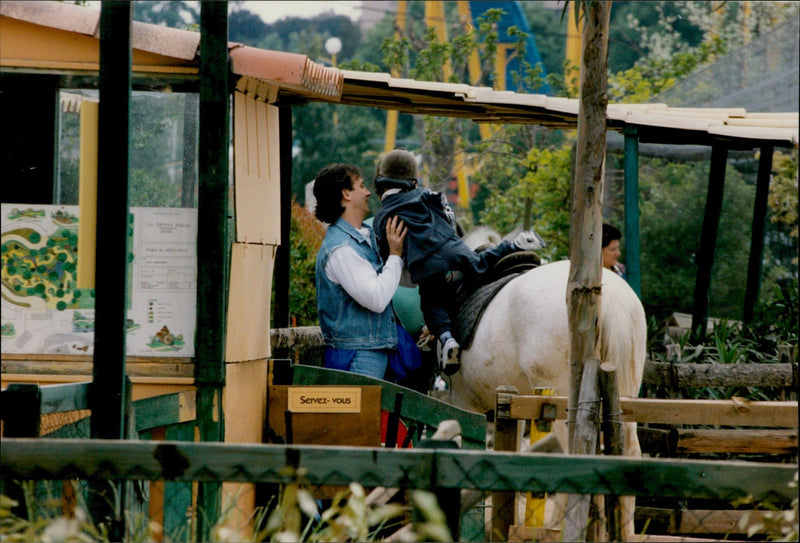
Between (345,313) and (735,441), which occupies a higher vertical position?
(345,313)

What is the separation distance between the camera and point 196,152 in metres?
4.32

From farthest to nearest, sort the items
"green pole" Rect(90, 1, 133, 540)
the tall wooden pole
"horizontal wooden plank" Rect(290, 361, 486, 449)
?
"horizontal wooden plank" Rect(290, 361, 486, 449) → the tall wooden pole → "green pole" Rect(90, 1, 133, 540)

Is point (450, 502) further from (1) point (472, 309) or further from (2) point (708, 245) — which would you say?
(2) point (708, 245)

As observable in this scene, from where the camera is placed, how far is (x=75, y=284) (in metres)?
4.00

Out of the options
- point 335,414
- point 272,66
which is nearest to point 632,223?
point 335,414

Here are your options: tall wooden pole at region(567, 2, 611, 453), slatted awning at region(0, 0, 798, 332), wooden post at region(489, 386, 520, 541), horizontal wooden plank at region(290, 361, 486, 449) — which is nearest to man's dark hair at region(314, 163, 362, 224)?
slatted awning at region(0, 0, 798, 332)

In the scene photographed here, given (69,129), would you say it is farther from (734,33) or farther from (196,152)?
(734,33)

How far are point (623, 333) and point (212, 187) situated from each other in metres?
2.49

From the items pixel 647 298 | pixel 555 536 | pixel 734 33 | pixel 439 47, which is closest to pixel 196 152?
pixel 555 536

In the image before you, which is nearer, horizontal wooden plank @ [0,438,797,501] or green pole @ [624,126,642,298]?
horizontal wooden plank @ [0,438,797,501]

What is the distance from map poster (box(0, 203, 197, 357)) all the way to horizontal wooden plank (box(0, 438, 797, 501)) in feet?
3.24

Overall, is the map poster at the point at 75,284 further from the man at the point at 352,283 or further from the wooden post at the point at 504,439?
the wooden post at the point at 504,439

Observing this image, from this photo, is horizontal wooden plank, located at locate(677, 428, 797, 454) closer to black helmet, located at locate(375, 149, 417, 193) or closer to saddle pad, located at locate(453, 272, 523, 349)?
saddle pad, located at locate(453, 272, 523, 349)

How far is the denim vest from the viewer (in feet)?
17.1
